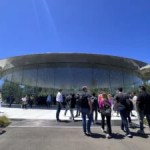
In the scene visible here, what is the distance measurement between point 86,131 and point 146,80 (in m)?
27.7

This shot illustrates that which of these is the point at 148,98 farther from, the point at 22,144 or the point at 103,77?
the point at 103,77

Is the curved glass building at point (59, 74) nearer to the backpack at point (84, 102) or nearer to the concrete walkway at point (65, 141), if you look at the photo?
the backpack at point (84, 102)

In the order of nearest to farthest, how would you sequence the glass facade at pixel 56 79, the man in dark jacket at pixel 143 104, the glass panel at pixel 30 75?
1. the man in dark jacket at pixel 143 104
2. the glass facade at pixel 56 79
3. the glass panel at pixel 30 75

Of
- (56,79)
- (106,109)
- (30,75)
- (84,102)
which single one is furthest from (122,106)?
(30,75)

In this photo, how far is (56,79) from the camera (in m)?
31.8

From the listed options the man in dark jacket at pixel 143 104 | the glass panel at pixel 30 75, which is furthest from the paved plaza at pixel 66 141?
the glass panel at pixel 30 75

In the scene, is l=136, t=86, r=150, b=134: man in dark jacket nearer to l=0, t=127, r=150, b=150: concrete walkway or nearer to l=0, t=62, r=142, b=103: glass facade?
l=0, t=127, r=150, b=150: concrete walkway

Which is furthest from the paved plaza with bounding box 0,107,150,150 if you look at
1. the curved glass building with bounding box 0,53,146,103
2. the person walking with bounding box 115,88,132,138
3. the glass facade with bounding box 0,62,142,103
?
the glass facade with bounding box 0,62,142,103

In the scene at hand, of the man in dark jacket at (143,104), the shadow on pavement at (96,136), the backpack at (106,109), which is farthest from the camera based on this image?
the man in dark jacket at (143,104)

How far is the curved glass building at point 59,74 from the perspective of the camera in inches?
1205

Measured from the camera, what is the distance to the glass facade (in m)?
31.4

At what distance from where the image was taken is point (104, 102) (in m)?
9.04

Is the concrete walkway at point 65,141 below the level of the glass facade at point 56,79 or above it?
below

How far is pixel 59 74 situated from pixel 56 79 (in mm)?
763
